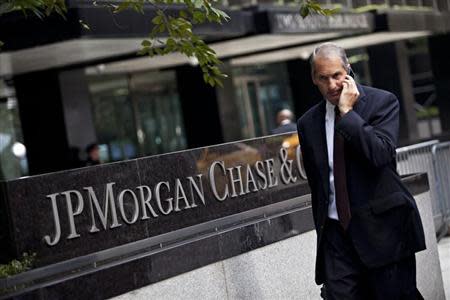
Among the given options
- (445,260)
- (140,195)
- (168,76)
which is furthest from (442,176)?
(168,76)

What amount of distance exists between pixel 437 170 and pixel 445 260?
5.08 feet

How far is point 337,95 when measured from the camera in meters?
4.89

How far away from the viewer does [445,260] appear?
1197 centimetres

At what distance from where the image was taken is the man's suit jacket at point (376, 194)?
15.9ft

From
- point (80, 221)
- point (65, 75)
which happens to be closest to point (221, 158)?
point (80, 221)

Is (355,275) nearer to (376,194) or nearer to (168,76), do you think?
(376,194)

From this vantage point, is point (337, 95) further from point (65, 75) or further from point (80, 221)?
point (65, 75)

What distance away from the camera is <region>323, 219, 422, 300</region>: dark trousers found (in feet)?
16.1

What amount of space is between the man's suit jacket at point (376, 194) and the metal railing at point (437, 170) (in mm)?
7621

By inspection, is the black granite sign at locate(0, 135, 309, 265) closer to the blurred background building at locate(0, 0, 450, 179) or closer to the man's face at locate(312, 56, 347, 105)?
the man's face at locate(312, 56, 347, 105)

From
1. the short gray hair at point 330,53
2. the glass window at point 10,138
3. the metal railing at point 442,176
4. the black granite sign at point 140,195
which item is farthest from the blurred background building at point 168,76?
the short gray hair at point 330,53

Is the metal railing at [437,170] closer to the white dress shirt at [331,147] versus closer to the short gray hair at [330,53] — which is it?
the white dress shirt at [331,147]

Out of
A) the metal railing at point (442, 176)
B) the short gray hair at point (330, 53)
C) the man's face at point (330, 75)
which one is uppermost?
the short gray hair at point (330, 53)

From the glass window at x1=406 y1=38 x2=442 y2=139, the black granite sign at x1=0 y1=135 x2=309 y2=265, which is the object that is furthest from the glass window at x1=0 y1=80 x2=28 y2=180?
the glass window at x1=406 y1=38 x2=442 y2=139
